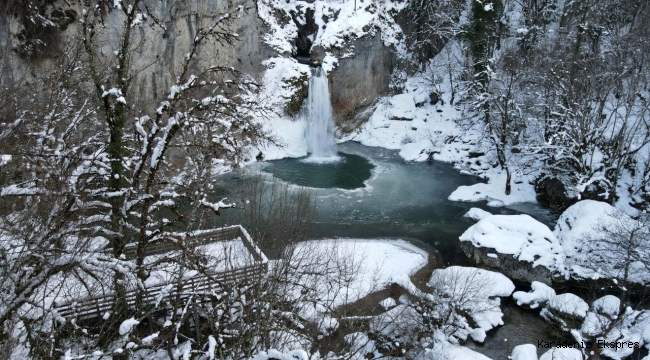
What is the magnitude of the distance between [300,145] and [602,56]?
15939 mm

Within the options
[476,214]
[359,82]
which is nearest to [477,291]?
[476,214]

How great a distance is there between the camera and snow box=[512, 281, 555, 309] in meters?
13.3

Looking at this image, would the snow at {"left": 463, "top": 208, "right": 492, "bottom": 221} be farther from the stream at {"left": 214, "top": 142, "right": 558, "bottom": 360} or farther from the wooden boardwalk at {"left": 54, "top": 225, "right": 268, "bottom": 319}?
the wooden boardwalk at {"left": 54, "top": 225, "right": 268, "bottom": 319}

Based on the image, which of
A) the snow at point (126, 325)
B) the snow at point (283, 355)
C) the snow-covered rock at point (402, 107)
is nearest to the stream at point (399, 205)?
the snow-covered rock at point (402, 107)

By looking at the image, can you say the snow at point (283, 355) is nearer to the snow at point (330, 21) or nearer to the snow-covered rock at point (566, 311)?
the snow-covered rock at point (566, 311)

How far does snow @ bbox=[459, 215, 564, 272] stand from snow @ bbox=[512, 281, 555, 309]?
3.12 ft

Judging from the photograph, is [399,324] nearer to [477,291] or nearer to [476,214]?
[477,291]

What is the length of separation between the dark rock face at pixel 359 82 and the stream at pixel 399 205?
3.38m

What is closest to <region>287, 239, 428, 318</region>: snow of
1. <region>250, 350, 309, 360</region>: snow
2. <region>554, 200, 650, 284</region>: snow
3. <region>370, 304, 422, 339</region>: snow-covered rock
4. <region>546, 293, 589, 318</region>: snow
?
<region>370, 304, 422, 339</region>: snow-covered rock

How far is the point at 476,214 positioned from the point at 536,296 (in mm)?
6002

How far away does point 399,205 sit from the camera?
20.3 meters

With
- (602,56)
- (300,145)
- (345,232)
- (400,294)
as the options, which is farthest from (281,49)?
(400,294)

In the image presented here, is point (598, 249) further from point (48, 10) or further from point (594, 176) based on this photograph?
point (48, 10)

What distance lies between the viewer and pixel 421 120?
30234 mm
